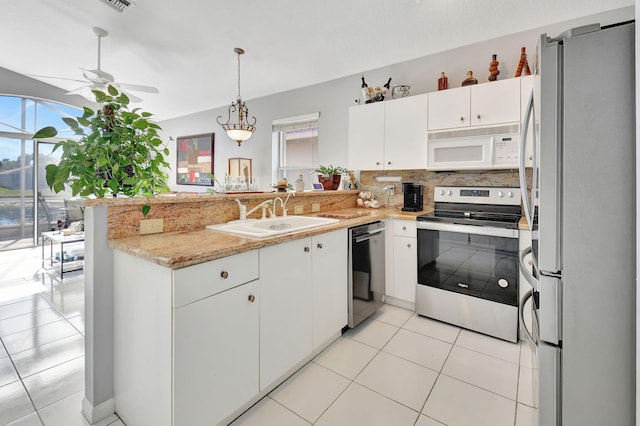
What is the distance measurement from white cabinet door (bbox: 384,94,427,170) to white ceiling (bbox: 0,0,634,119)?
675mm

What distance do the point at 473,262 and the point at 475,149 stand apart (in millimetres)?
1031

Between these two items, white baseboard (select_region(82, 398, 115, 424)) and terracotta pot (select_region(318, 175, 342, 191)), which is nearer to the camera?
white baseboard (select_region(82, 398, 115, 424))

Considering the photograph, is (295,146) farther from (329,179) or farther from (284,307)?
(284,307)

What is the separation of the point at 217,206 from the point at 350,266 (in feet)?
3.63

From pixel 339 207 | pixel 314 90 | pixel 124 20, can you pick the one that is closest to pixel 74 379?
pixel 339 207

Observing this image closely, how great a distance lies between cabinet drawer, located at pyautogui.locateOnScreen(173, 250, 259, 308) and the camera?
1.20 meters

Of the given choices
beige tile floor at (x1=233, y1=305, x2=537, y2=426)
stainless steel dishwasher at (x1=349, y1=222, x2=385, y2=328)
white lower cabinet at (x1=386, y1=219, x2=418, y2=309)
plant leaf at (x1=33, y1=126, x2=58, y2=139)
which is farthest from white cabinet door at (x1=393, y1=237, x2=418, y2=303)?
plant leaf at (x1=33, y1=126, x2=58, y2=139)

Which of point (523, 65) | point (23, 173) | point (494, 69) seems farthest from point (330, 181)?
point (23, 173)

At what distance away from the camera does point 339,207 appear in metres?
3.45

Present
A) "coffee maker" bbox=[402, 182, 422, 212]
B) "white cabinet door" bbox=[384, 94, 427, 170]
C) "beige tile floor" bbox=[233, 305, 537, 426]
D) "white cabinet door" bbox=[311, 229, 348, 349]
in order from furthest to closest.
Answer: "coffee maker" bbox=[402, 182, 422, 212] < "white cabinet door" bbox=[384, 94, 427, 170] < "white cabinet door" bbox=[311, 229, 348, 349] < "beige tile floor" bbox=[233, 305, 537, 426]

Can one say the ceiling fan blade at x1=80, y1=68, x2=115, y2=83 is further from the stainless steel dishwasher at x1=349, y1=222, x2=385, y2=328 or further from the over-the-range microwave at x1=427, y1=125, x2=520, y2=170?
the over-the-range microwave at x1=427, y1=125, x2=520, y2=170

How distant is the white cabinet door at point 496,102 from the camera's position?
247cm

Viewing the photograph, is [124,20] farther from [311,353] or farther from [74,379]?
[311,353]

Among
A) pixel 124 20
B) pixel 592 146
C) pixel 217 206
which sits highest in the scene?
pixel 124 20
